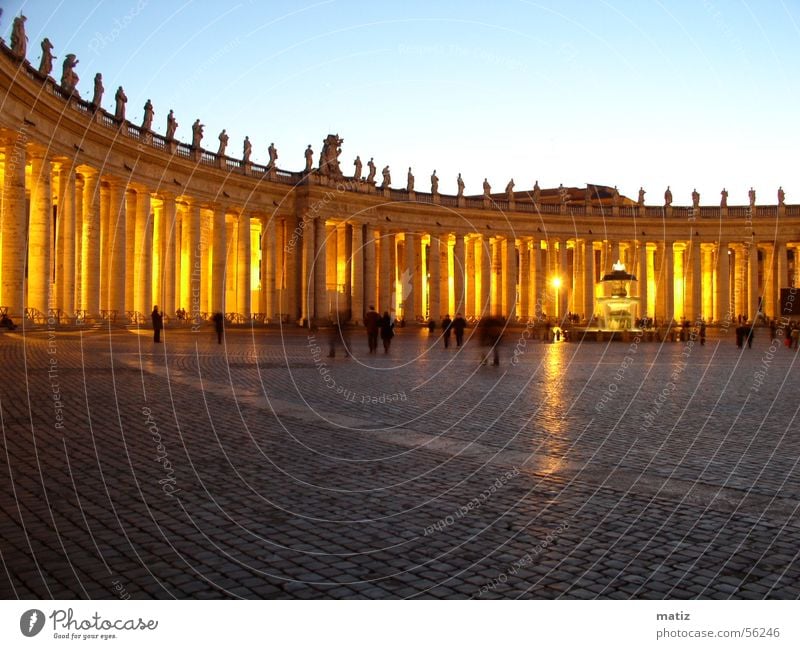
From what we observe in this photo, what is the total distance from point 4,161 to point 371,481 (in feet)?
129

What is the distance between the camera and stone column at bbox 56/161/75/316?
46.5 m

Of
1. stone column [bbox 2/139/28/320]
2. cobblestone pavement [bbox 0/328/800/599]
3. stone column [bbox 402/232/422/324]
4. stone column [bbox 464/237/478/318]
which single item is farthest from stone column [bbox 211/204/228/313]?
cobblestone pavement [bbox 0/328/800/599]

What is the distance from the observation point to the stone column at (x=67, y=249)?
153 feet

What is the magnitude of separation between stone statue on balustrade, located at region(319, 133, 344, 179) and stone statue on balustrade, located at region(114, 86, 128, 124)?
24936 mm

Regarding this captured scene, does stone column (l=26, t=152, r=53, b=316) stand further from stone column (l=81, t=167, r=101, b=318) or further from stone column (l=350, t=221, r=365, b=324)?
stone column (l=350, t=221, r=365, b=324)

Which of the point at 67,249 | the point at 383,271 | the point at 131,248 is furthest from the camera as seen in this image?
the point at 383,271

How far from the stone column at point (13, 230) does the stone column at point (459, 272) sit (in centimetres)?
5055

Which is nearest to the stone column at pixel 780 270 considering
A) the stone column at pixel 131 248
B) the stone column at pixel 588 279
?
the stone column at pixel 588 279

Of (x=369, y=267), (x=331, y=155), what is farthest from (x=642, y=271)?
(x=331, y=155)

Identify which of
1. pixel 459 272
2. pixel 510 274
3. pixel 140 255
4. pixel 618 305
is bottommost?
pixel 618 305

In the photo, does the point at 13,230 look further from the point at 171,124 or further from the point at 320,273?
the point at 320,273

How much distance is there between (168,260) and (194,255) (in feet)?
15.5

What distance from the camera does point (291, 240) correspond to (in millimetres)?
75562

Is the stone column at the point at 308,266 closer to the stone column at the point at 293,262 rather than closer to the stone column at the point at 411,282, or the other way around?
the stone column at the point at 293,262
